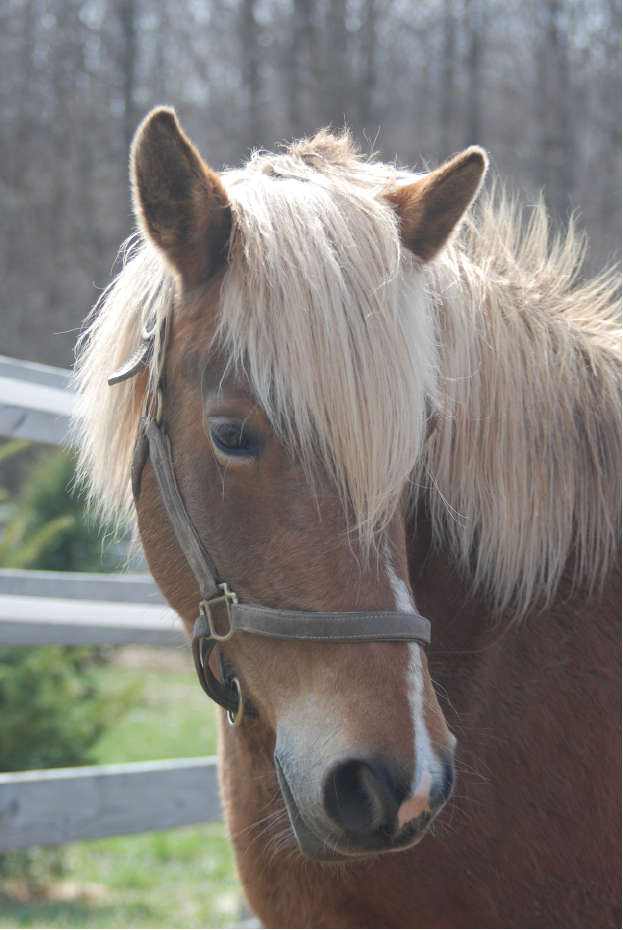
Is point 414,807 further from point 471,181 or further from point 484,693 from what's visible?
point 471,181

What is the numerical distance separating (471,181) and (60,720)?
3738 millimetres

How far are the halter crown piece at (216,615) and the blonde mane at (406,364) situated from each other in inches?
4.3

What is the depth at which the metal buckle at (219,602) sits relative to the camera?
4.74 feet

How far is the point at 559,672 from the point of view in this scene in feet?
5.15

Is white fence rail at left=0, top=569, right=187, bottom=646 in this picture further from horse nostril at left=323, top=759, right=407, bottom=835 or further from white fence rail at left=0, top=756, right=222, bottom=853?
horse nostril at left=323, top=759, right=407, bottom=835

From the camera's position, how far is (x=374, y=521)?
4.37ft

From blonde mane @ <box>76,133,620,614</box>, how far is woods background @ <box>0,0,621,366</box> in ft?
40.1

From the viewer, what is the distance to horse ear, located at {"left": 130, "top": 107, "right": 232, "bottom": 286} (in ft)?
4.70

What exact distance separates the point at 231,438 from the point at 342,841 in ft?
2.54

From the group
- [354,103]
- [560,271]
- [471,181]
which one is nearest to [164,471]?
[471,181]

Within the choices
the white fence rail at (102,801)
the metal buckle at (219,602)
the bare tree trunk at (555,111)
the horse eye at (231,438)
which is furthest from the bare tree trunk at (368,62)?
the metal buckle at (219,602)

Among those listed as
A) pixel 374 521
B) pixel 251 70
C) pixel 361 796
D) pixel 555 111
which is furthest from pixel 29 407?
pixel 251 70

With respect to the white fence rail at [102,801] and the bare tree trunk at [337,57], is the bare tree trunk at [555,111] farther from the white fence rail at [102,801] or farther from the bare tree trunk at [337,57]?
the white fence rail at [102,801]

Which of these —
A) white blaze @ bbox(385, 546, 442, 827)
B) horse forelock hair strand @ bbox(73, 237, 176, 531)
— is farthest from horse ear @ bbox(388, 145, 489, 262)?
white blaze @ bbox(385, 546, 442, 827)
